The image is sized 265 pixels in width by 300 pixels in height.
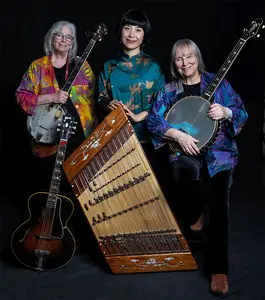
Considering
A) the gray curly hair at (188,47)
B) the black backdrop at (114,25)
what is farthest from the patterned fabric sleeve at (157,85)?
the black backdrop at (114,25)

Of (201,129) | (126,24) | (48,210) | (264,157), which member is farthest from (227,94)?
(264,157)

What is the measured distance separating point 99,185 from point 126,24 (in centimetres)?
94

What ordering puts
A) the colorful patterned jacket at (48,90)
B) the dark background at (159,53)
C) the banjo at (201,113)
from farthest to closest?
the dark background at (159,53)
the colorful patterned jacket at (48,90)
the banjo at (201,113)

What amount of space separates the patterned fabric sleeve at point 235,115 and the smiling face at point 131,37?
0.55 meters

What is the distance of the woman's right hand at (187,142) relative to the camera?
10.3ft

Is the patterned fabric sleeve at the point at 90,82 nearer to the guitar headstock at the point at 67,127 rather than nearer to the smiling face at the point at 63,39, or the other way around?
the smiling face at the point at 63,39

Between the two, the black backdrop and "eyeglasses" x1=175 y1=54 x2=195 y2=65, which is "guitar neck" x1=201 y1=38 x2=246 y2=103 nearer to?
"eyeglasses" x1=175 y1=54 x2=195 y2=65

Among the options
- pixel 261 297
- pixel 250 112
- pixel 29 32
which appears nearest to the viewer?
pixel 261 297

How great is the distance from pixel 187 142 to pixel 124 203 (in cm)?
46

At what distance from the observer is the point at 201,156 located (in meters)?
3.27

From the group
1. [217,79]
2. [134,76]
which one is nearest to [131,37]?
[134,76]

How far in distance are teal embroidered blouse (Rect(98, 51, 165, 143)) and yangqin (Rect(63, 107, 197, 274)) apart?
30 cm

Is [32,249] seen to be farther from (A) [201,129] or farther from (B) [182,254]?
(A) [201,129]

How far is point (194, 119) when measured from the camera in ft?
10.5
